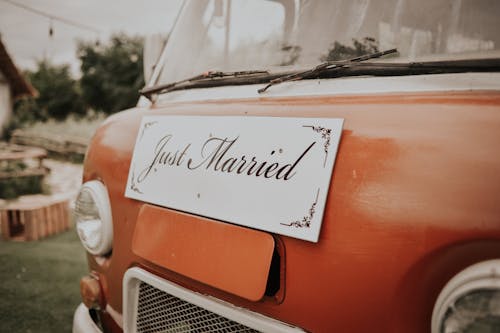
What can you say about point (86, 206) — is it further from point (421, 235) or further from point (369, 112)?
point (421, 235)

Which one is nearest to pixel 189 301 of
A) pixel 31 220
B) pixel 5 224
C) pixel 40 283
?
pixel 40 283

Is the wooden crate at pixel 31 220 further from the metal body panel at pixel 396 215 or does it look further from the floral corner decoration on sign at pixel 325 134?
the floral corner decoration on sign at pixel 325 134

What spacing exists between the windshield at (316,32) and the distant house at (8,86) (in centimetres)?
2217

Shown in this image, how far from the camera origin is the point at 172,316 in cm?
134

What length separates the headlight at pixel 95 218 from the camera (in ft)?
5.20

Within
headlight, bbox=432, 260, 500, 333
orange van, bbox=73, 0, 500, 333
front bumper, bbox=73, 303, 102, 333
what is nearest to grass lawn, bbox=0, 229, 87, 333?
front bumper, bbox=73, 303, 102, 333

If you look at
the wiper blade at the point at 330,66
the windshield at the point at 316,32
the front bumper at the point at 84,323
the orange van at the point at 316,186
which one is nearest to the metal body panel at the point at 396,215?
the orange van at the point at 316,186

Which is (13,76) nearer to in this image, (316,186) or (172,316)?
(172,316)

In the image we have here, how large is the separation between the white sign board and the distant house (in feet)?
74.3

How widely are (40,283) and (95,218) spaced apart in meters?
2.36

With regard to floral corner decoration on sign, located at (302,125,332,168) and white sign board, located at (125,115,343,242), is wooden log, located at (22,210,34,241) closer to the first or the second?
white sign board, located at (125,115,343,242)

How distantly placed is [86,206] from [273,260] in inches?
36.7

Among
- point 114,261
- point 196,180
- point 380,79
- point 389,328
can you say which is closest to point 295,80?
point 380,79

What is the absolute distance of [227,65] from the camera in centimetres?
179
